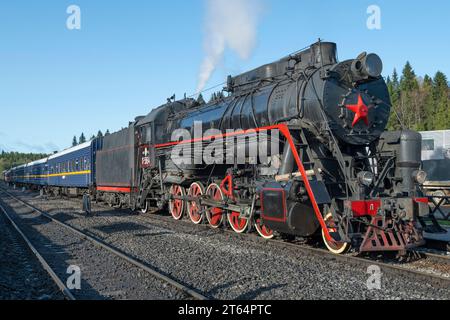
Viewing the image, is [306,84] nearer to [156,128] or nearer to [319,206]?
[319,206]

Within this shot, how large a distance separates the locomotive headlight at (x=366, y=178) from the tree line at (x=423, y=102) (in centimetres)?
5628

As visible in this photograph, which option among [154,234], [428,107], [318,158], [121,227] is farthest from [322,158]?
[428,107]

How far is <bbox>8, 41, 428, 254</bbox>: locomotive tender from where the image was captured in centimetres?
748

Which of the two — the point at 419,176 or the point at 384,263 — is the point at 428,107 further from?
the point at 384,263

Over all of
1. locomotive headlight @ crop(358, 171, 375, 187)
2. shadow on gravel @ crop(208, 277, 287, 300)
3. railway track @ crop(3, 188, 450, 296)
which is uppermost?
locomotive headlight @ crop(358, 171, 375, 187)

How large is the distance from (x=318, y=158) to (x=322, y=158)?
0.37ft

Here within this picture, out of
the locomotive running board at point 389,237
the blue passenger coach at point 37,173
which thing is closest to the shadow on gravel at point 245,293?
the locomotive running board at point 389,237

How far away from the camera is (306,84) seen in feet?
28.1

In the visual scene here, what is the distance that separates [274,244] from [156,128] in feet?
25.5

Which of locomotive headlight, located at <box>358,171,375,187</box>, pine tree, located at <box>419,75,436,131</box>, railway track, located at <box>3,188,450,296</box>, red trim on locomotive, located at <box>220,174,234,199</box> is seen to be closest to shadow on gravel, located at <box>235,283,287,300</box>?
railway track, located at <box>3,188,450,296</box>

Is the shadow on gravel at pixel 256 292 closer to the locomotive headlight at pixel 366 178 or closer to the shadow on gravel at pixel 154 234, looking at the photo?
the locomotive headlight at pixel 366 178

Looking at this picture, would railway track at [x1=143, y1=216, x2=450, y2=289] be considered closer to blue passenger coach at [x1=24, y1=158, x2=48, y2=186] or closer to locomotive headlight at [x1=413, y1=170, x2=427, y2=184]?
locomotive headlight at [x1=413, y1=170, x2=427, y2=184]

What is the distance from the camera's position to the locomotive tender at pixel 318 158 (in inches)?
294

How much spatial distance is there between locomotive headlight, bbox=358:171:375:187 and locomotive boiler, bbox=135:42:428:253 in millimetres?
18
